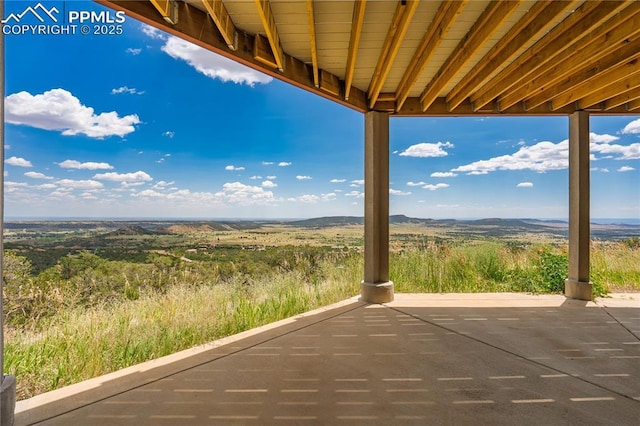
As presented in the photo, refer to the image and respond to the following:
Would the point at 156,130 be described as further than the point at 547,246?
Yes

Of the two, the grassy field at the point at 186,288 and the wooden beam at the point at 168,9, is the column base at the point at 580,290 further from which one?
the wooden beam at the point at 168,9

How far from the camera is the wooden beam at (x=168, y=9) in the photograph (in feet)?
6.93

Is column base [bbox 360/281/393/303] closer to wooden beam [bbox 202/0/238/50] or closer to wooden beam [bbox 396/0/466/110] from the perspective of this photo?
wooden beam [bbox 396/0/466/110]

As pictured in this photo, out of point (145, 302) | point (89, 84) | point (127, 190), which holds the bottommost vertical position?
point (145, 302)

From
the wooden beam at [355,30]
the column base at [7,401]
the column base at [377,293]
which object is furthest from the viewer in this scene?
the column base at [377,293]

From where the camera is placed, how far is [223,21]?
2.43 m

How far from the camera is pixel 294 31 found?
112 inches

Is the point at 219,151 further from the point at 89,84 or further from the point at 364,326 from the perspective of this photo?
the point at 364,326

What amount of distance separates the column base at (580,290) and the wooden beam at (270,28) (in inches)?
190

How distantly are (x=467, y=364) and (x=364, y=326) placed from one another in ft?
3.72

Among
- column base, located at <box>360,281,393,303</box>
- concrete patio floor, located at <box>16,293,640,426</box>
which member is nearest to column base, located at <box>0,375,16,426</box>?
concrete patio floor, located at <box>16,293,640,426</box>

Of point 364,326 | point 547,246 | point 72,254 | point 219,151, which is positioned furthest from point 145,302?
point 219,151

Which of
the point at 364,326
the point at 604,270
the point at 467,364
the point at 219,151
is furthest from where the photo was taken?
the point at 219,151

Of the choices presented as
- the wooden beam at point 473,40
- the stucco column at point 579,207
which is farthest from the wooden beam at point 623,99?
the wooden beam at point 473,40
